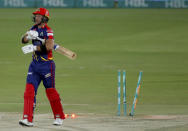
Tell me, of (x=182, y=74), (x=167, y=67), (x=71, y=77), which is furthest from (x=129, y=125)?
(x=167, y=67)

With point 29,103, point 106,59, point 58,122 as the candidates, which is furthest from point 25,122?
→ point 106,59

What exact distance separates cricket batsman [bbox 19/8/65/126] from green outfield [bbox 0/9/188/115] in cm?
233

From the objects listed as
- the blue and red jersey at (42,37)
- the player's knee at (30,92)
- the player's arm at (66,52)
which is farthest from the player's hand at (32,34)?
the player's knee at (30,92)

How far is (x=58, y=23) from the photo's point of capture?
3559cm

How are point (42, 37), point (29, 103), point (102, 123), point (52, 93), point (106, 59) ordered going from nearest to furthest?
1. point (29, 103)
2. point (42, 37)
3. point (52, 93)
4. point (102, 123)
5. point (106, 59)

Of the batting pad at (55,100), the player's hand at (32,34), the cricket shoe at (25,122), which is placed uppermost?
the player's hand at (32,34)

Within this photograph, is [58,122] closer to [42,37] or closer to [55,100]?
[55,100]

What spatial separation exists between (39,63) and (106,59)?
41.9ft

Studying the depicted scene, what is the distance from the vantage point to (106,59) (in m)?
23.2

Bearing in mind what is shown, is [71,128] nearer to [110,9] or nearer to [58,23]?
[58,23]

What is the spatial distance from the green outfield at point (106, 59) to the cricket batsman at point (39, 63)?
2327 mm

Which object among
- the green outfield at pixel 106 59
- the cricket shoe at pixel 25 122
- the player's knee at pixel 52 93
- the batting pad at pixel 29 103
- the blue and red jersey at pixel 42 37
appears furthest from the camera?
the green outfield at pixel 106 59

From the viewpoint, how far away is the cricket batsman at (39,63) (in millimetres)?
10328

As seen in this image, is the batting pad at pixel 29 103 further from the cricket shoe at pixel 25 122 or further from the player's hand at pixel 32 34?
the player's hand at pixel 32 34
